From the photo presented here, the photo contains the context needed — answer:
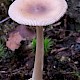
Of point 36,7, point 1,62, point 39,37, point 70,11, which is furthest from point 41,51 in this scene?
point 70,11

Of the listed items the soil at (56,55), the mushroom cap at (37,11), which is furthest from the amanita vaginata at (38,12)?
the soil at (56,55)

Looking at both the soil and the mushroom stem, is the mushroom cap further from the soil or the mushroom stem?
the soil

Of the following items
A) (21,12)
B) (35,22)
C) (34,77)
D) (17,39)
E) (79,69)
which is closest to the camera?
(35,22)

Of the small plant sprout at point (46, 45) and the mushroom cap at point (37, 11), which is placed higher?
the mushroom cap at point (37, 11)

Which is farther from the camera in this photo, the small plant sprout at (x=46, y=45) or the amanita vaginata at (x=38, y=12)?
the small plant sprout at (x=46, y=45)

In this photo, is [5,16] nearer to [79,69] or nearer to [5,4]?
[5,4]

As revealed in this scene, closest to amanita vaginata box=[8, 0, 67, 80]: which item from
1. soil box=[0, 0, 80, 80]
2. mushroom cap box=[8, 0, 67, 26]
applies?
mushroom cap box=[8, 0, 67, 26]

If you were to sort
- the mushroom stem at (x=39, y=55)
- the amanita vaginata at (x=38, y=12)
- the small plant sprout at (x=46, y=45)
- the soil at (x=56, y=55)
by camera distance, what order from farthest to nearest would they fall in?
the small plant sprout at (x=46, y=45)
the soil at (x=56, y=55)
the mushroom stem at (x=39, y=55)
the amanita vaginata at (x=38, y=12)

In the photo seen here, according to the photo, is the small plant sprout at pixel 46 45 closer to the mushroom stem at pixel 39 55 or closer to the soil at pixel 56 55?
the soil at pixel 56 55
